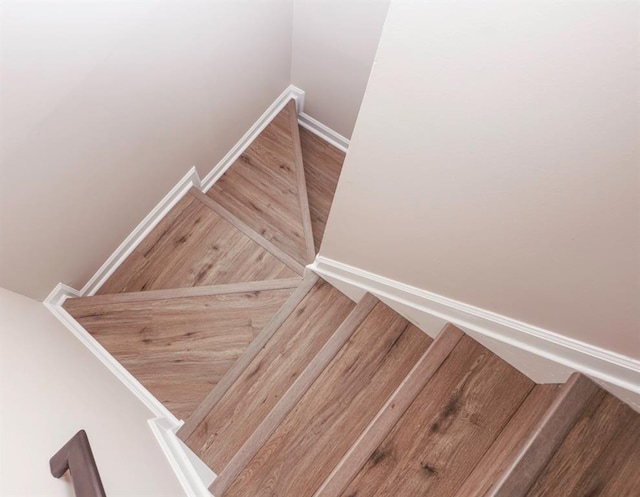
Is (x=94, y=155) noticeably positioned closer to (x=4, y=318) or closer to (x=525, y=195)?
(x=4, y=318)

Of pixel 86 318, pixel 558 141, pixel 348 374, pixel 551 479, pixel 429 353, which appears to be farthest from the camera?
pixel 86 318

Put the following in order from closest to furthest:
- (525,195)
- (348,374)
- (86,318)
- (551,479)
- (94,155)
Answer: (525,195), (551,479), (348,374), (94,155), (86,318)

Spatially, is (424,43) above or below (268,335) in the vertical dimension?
above

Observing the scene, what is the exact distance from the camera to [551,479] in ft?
4.51

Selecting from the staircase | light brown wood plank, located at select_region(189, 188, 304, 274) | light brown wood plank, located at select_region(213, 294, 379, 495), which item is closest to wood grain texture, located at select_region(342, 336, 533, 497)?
the staircase

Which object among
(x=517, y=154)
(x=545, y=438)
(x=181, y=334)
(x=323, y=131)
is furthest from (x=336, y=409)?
(x=323, y=131)

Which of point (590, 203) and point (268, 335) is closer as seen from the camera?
point (590, 203)

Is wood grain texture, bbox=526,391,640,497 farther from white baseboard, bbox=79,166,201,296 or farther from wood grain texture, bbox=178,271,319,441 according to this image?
white baseboard, bbox=79,166,201,296

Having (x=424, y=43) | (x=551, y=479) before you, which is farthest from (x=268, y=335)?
(x=424, y=43)

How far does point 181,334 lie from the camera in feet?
8.70

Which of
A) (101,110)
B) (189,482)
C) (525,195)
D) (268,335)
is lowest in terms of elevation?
(189,482)

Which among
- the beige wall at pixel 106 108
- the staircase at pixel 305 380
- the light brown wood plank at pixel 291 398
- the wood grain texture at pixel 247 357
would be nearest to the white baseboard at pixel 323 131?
the staircase at pixel 305 380

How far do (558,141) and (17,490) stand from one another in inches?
48.6

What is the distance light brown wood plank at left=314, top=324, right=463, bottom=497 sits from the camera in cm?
172
